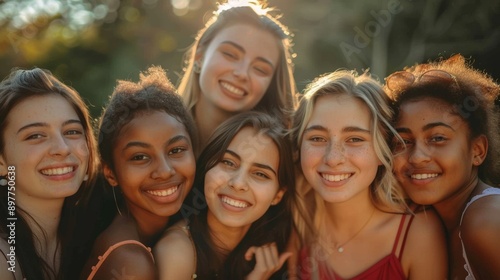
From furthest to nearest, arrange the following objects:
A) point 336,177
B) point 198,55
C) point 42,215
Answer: point 198,55 → point 336,177 → point 42,215

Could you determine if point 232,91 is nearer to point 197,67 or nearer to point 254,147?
point 197,67

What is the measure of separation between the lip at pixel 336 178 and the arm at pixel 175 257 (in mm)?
863

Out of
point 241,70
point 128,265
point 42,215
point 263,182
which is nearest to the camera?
point 128,265

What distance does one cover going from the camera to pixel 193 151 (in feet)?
11.6

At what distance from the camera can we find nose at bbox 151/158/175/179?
321cm

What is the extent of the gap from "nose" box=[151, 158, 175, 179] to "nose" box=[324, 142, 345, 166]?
2.92 ft

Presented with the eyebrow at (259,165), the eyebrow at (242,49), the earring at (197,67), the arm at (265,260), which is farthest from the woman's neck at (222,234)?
the earring at (197,67)

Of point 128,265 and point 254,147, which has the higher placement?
point 254,147

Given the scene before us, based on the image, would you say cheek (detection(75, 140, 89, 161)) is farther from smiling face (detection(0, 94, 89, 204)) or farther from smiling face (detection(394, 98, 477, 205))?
smiling face (detection(394, 98, 477, 205))

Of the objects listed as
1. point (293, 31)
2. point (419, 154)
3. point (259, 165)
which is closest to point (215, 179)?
point (259, 165)

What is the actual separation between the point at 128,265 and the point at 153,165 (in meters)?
0.60

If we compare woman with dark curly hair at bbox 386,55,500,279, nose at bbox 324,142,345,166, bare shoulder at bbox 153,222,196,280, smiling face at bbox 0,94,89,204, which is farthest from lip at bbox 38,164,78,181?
woman with dark curly hair at bbox 386,55,500,279

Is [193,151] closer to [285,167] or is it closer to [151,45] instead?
[285,167]

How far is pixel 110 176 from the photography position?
332 cm
